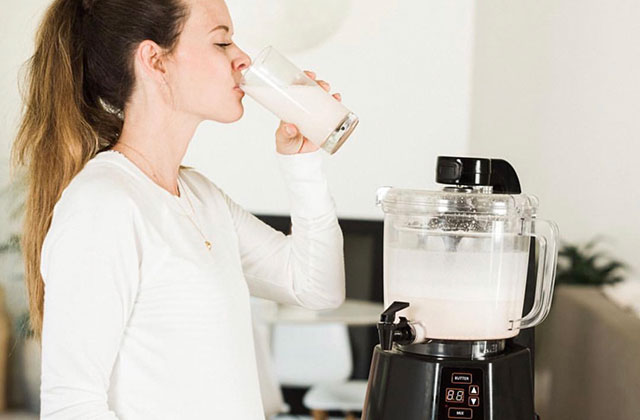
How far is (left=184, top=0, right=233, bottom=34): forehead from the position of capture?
4.07 feet

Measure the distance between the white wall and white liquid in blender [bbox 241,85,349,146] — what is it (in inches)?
133

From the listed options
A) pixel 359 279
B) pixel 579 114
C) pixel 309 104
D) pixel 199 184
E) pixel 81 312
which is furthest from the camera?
pixel 579 114

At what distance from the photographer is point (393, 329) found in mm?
1096

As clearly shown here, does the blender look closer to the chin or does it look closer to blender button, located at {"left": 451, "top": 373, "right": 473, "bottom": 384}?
blender button, located at {"left": 451, "top": 373, "right": 473, "bottom": 384}

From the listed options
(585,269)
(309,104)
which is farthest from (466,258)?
(585,269)

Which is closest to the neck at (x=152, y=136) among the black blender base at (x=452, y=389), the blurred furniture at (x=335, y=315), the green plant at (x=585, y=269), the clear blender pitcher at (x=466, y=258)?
the clear blender pitcher at (x=466, y=258)

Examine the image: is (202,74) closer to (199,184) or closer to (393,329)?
(199,184)

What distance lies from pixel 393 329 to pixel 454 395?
0.11 m

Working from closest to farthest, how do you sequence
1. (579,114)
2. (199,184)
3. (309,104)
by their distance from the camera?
(309,104)
(199,184)
(579,114)

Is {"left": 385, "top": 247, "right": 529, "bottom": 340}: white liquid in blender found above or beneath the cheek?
beneath

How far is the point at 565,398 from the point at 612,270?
2.28 meters

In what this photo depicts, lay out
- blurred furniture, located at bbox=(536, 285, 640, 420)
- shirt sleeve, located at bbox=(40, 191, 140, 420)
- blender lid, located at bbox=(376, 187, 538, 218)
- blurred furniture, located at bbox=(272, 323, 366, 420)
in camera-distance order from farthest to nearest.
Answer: blurred furniture, located at bbox=(272, 323, 366, 420) < blurred furniture, located at bbox=(536, 285, 640, 420) < blender lid, located at bbox=(376, 187, 538, 218) < shirt sleeve, located at bbox=(40, 191, 140, 420)

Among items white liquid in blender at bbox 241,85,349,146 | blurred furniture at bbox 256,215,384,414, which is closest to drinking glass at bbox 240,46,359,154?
white liquid in blender at bbox 241,85,349,146

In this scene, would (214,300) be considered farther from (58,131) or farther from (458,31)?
(458,31)
